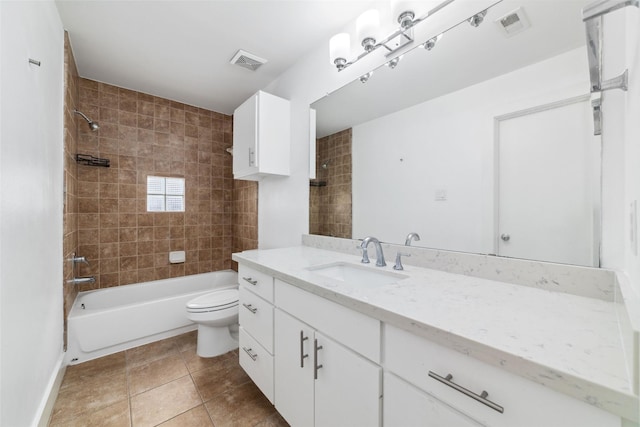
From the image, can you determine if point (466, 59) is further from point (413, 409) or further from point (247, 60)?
point (247, 60)

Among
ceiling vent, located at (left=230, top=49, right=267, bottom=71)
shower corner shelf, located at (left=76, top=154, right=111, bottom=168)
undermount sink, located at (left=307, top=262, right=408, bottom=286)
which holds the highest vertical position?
ceiling vent, located at (left=230, top=49, right=267, bottom=71)

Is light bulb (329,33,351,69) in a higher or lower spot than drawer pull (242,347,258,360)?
higher

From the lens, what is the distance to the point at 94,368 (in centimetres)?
192

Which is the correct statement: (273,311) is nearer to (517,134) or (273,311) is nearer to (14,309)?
(14,309)

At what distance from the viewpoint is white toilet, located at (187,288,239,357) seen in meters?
2.04

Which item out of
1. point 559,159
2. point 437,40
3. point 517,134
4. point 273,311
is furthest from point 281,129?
point 559,159

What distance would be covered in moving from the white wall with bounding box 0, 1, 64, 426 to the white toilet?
83 centimetres

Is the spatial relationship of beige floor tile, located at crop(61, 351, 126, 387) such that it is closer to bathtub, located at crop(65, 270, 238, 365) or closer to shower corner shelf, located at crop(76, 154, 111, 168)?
bathtub, located at crop(65, 270, 238, 365)

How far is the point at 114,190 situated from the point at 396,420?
10.2 ft

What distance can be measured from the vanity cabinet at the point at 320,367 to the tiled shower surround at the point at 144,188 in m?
1.78

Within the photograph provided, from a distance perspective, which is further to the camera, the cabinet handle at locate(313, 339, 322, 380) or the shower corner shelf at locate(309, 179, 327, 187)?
the shower corner shelf at locate(309, 179, 327, 187)

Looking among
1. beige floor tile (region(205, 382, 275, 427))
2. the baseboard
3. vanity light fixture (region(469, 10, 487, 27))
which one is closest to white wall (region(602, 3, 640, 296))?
vanity light fixture (region(469, 10, 487, 27))

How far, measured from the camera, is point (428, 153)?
1292mm

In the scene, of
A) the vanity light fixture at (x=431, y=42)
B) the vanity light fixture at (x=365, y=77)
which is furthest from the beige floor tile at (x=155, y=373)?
the vanity light fixture at (x=431, y=42)
